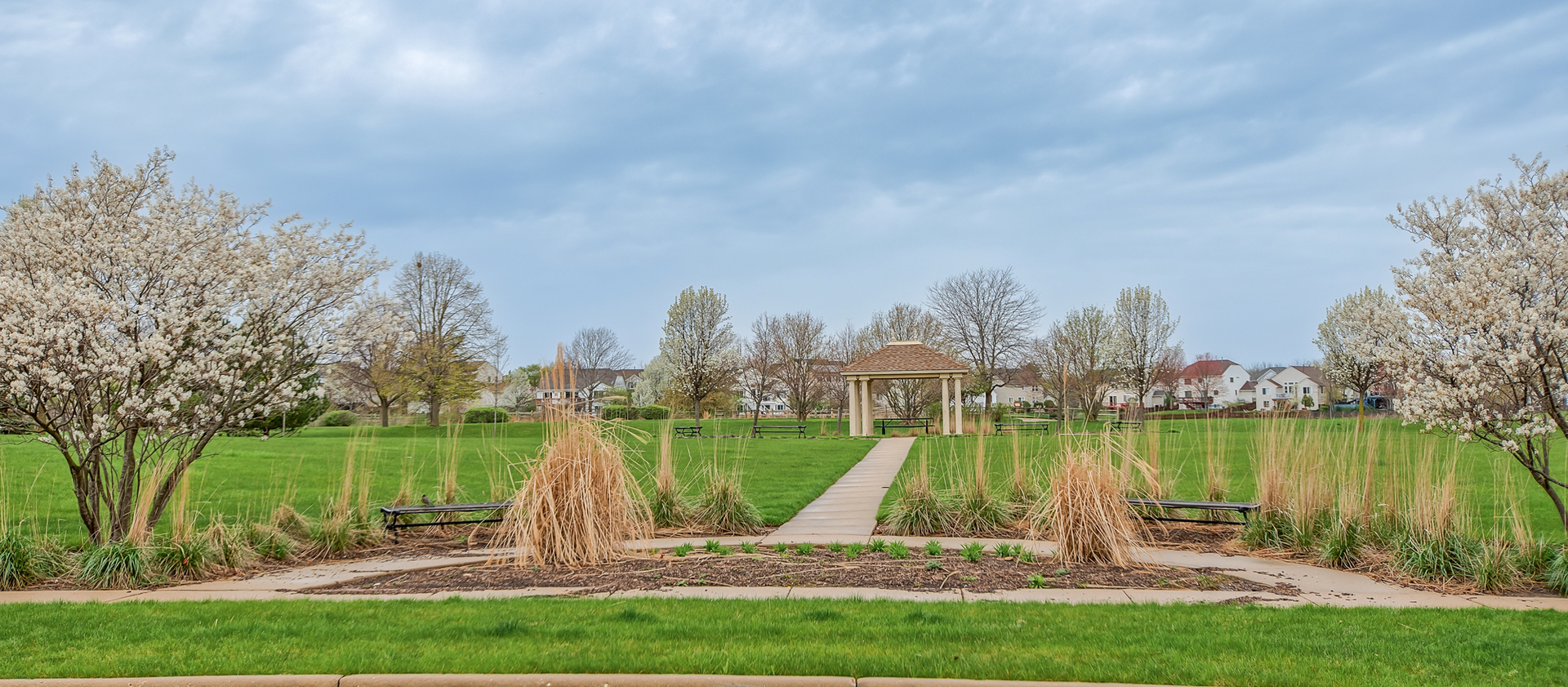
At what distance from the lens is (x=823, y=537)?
839 centimetres

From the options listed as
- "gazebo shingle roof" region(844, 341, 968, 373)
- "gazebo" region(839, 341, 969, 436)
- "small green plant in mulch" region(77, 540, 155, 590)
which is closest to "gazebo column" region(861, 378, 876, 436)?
"gazebo" region(839, 341, 969, 436)

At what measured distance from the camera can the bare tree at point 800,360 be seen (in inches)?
1550

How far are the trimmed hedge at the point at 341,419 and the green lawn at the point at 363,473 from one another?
43.7ft

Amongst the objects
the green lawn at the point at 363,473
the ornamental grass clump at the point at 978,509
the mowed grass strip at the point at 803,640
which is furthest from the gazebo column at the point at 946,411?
the mowed grass strip at the point at 803,640

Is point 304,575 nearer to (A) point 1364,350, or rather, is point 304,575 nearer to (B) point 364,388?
(A) point 1364,350

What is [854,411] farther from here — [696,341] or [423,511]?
[423,511]

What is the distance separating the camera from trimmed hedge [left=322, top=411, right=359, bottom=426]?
120ft

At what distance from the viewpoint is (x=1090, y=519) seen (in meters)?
6.90

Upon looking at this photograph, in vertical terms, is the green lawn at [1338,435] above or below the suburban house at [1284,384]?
below

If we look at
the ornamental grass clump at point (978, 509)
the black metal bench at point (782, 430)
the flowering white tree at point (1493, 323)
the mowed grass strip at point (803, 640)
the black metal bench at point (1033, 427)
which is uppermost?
the flowering white tree at point (1493, 323)

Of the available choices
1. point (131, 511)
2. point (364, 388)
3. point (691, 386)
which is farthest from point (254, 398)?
point (364, 388)

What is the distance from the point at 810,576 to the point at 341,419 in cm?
3737

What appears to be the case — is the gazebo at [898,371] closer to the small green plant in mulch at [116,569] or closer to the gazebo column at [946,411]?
the gazebo column at [946,411]

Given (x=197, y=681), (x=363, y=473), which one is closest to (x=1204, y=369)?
(x=363, y=473)
